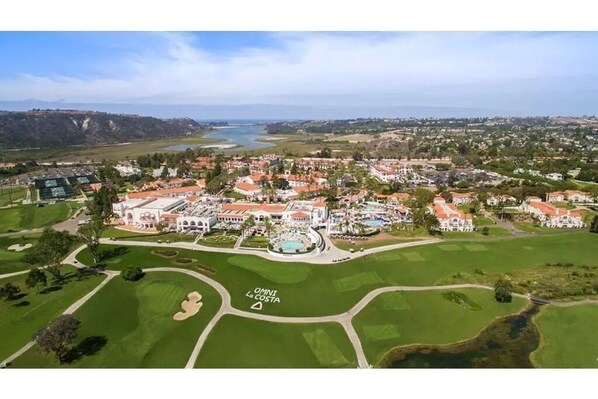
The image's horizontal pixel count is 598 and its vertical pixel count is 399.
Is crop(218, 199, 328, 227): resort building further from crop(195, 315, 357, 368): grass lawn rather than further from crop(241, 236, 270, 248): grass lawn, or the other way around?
crop(195, 315, 357, 368): grass lawn

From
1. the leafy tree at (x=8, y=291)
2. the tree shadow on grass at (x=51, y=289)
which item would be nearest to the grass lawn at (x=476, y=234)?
the tree shadow on grass at (x=51, y=289)

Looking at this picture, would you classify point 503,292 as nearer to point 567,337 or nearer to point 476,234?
point 567,337

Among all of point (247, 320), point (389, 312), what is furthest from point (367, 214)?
point (247, 320)

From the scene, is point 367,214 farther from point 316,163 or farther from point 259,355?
point 316,163

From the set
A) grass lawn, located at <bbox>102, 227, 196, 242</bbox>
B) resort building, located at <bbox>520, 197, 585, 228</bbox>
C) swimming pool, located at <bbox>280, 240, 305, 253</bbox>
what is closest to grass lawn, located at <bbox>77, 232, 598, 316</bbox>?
swimming pool, located at <bbox>280, 240, 305, 253</bbox>

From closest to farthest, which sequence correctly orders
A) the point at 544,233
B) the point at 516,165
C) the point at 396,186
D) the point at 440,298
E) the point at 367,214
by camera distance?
1. the point at 440,298
2. the point at 544,233
3. the point at 367,214
4. the point at 396,186
5. the point at 516,165
